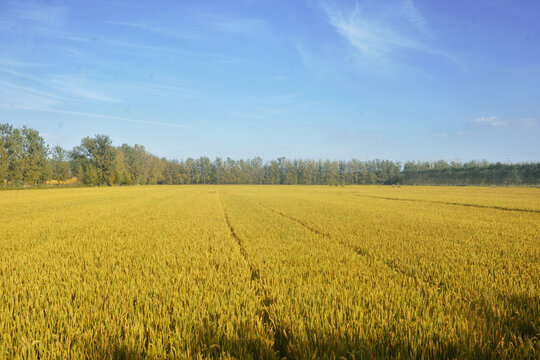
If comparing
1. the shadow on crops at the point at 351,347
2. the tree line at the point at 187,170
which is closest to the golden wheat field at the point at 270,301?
the shadow on crops at the point at 351,347

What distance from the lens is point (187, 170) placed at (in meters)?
153

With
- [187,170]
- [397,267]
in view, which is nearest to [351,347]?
[397,267]

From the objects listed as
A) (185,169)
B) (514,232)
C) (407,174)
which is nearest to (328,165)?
(407,174)

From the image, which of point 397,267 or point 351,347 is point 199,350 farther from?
point 397,267

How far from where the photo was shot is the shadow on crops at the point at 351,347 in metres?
2.33

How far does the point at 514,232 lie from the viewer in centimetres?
948

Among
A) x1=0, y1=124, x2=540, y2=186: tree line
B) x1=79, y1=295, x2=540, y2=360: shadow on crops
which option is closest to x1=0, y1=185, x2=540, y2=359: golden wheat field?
x1=79, y1=295, x2=540, y2=360: shadow on crops

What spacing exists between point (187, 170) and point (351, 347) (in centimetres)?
15820

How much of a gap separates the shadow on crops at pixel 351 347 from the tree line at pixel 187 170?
297 feet

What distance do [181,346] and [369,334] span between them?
177 cm

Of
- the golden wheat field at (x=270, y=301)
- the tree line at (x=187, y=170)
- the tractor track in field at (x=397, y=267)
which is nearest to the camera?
the golden wheat field at (x=270, y=301)

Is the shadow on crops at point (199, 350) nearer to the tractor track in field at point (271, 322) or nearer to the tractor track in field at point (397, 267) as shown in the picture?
the tractor track in field at point (271, 322)

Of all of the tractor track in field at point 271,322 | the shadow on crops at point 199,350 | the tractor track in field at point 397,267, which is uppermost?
the shadow on crops at point 199,350

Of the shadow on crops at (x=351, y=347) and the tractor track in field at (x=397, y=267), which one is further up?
the shadow on crops at (x=351, y=347)
